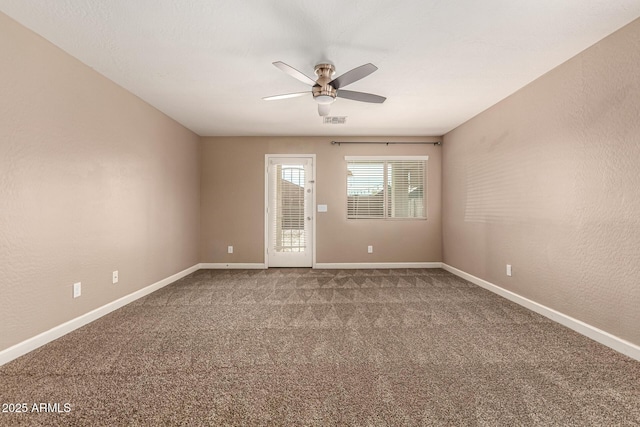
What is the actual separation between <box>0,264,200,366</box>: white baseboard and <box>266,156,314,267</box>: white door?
2.08 metres

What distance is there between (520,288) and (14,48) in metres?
5.08

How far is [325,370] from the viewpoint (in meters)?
1.88

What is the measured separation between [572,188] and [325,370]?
2689 mm

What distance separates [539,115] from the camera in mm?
2934

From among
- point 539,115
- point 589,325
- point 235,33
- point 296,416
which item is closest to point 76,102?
point 235,33

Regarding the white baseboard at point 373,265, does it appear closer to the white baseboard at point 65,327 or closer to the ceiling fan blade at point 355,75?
the white baseboard at point 65,327

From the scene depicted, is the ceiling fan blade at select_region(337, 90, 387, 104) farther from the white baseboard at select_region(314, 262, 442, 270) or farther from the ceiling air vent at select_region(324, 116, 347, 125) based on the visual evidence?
the white baseboard at select_region(314, 262, 442, 270)

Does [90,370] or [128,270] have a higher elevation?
[128,270]

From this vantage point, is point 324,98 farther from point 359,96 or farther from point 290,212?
point 290,212

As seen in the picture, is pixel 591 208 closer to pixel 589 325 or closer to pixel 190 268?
pixel 589 325

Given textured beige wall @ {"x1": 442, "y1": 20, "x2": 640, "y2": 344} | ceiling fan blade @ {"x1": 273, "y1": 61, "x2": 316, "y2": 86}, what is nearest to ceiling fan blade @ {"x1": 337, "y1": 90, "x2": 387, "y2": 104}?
ceiling fan blade @ {"x1": 273, "y1": 61, "x2": 316, "y2": 86}

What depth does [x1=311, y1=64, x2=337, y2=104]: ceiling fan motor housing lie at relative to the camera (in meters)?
2.59

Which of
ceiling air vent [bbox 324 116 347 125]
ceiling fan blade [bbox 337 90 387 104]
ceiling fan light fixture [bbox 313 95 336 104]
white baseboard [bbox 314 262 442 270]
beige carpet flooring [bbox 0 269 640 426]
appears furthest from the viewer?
white baseboard [bbox 314 262 442 270]

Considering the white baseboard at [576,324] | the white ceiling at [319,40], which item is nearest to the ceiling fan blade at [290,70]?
the white ceiling at [319,40]
